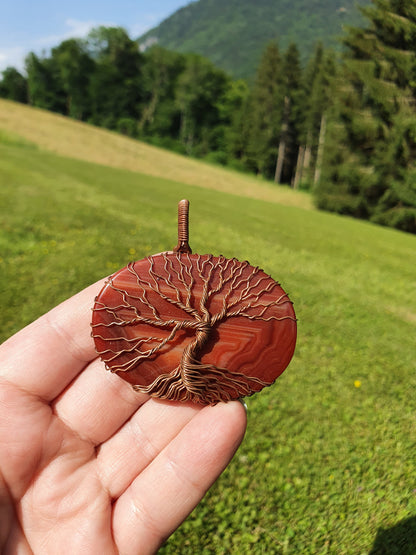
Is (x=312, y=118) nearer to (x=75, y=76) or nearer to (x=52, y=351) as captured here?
(x=75, y=76)

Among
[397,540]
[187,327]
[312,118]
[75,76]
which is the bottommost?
[397,540]

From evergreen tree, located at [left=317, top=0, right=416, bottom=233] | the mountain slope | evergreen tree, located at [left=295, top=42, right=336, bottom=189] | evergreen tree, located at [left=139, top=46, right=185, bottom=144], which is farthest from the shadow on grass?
the mountain slope

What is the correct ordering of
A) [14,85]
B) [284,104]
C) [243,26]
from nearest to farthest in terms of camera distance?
1. [284,104]
2. [14,85]
3. [243,26]

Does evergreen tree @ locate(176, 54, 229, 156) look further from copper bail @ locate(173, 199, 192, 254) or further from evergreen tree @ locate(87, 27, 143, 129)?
copper bail @ locate(173, 199, 192, 254)

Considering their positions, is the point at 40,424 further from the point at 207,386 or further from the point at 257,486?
the point at 257,486

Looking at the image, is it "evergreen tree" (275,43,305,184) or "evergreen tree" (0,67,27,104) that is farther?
"evergreen tree" (0,67,27,104)

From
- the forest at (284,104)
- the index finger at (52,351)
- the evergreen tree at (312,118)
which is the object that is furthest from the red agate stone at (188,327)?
the evergreen tree at (312,118)

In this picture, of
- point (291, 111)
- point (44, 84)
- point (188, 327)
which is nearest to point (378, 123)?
point (188, 327)

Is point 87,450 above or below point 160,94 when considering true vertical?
below
